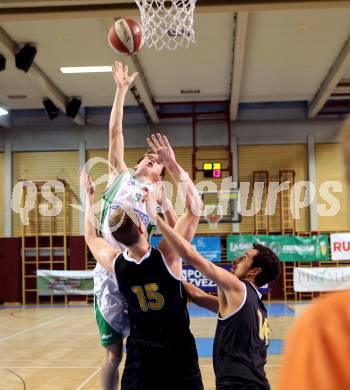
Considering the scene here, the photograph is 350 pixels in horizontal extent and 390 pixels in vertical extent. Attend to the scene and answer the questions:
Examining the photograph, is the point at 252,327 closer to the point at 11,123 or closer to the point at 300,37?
the point at 300,37

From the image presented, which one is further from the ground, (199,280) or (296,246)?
(296,246)

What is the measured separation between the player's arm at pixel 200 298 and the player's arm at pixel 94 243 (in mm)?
531

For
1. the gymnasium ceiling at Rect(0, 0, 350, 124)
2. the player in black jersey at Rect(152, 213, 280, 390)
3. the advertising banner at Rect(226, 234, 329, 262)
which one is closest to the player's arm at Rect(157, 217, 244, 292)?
the player in black jersey at Rect(152, 213, 280, 390)

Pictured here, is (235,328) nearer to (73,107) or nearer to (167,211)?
(167,211)

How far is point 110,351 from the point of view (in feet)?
14.3

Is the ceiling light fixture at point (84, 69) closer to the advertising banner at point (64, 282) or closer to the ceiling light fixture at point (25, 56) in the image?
the ceiling light fixture at point (25, 56)

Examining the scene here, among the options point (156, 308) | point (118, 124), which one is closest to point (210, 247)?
point (118, 124)

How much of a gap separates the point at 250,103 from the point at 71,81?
5872 mm

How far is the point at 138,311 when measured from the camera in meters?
3.54

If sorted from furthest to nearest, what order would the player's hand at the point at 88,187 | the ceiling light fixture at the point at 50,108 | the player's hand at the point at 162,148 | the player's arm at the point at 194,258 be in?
the ceiling light fixture at the point at 50,108 < the player's hand at the point at 88,187 < the player's hand at the point at 162,148 < the player's arm at the point at 194,258

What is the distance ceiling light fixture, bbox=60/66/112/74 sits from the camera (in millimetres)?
12734

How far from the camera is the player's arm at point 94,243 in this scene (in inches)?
146

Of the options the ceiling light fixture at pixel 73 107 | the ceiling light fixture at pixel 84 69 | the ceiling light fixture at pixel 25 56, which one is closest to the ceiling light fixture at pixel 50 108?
the ceiling light fixture at pixel 73 107

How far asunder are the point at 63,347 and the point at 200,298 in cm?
562
